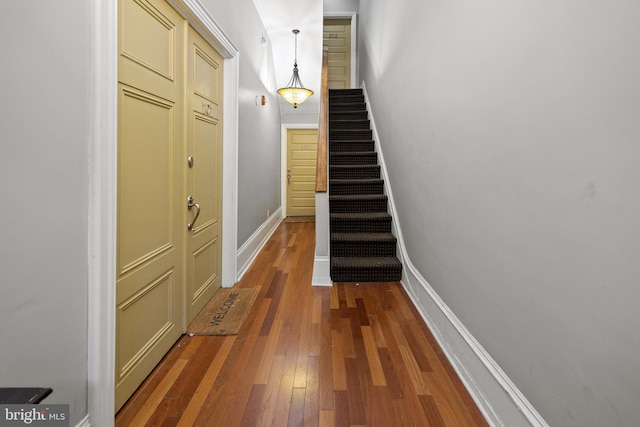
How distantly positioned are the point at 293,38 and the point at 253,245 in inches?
133

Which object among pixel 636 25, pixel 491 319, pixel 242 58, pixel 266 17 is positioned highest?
pixel 266 17

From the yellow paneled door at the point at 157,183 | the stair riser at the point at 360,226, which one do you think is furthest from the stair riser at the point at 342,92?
the yellow paneled door at the point at 157,183

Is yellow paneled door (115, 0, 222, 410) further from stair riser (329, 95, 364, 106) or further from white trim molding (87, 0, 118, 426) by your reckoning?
stair riser (329, 95, 364, 106)

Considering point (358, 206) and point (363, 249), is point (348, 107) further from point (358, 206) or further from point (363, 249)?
point (363, 249)

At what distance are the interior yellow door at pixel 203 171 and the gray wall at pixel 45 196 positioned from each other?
100cm

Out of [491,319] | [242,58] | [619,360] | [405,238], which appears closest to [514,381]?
[491,319]

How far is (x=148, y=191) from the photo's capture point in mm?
1664

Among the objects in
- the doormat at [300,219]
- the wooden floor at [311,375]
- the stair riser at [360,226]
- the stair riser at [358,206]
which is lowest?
the wooden floor at [311,375]

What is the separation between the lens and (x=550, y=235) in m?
1.05

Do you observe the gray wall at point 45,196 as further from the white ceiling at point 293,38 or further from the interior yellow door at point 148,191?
the white ceiling at point 293,38

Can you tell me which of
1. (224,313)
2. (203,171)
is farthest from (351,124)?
(224,313)

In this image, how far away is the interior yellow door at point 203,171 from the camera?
2.17 metres

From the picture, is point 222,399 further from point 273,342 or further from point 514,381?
point 514,381

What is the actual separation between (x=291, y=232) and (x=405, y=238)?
9.10 ft
